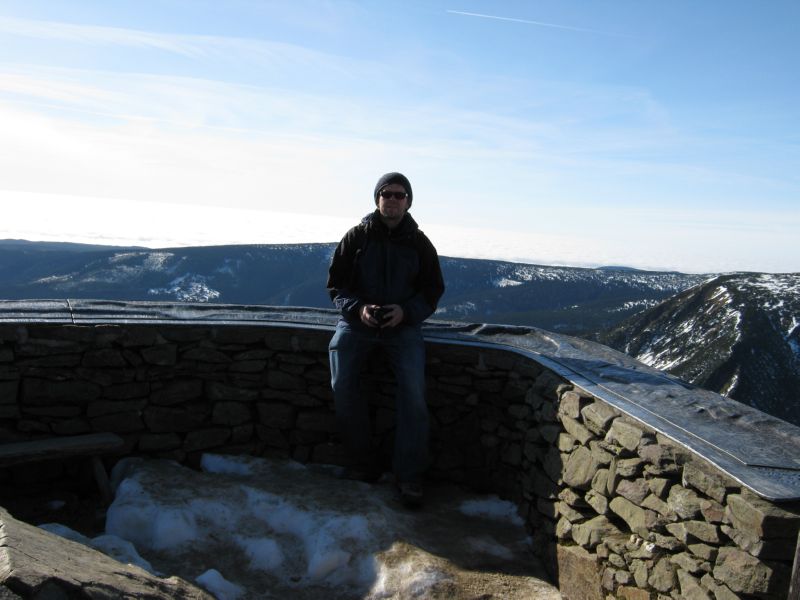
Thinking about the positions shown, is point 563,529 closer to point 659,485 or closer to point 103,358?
point 659,485

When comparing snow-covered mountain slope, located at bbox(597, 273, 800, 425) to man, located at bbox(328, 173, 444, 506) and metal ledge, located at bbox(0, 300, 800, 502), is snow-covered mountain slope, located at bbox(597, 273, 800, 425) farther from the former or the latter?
man, located at bbox(328, 173, 444, 506)

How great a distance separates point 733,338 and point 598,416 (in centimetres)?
4859

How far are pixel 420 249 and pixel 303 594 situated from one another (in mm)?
3169

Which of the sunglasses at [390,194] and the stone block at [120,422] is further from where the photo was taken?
the stone block at [120,422]

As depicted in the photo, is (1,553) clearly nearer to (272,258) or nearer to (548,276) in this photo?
(548,276)

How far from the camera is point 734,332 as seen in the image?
166ft

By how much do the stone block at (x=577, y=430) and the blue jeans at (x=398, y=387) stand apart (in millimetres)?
1358

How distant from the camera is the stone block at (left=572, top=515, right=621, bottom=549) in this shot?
5062 mm

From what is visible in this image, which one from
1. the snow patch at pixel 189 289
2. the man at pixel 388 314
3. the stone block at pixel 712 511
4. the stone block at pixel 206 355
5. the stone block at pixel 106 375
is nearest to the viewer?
the stone block at pixel 712 511

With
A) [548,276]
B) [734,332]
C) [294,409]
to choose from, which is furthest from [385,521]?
[548,276]

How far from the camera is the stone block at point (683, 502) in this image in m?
4.23

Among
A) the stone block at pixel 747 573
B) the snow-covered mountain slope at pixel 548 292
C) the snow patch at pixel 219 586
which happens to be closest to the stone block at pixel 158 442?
the snow patch at pixel 219 586

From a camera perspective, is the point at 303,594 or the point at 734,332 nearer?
the point at 303,594

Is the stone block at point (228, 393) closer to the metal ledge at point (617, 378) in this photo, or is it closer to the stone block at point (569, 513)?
the metal ledge at point (617, 378)
